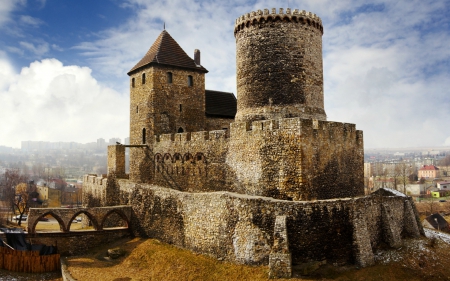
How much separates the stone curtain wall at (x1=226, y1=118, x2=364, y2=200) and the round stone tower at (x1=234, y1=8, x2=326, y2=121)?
6.29 ft

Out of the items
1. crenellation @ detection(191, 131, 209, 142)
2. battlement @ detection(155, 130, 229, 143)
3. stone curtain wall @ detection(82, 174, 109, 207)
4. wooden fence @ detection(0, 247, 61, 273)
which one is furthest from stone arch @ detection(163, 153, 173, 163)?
wooden fence @ detection(0, 247, 61, 273)

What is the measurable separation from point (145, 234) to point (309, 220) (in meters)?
10.5

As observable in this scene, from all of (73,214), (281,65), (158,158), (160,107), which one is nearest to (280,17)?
(281,65)

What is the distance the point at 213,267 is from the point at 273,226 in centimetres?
308

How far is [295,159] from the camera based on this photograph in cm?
1526

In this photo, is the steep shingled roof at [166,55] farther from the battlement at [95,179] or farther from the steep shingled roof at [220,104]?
the battlement at [95,179]

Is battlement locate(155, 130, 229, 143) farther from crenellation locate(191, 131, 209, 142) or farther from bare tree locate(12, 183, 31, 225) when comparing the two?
bare tree locate(12, 183, 31, 225)

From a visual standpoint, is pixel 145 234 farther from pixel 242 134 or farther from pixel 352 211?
pixel 352 211

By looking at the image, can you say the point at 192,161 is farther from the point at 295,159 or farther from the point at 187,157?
the point at 295,159

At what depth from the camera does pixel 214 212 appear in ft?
52.6

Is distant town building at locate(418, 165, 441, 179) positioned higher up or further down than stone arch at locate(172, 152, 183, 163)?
further down

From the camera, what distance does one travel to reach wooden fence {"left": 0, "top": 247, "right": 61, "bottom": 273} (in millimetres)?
20219

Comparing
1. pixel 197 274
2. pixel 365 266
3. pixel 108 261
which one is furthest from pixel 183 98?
pixel 365 266

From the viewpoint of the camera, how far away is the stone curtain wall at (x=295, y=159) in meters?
15.3
